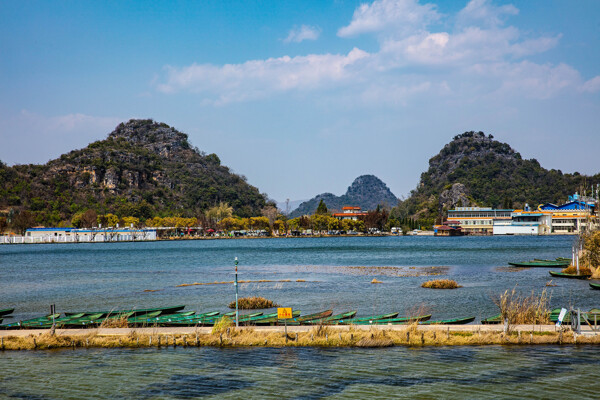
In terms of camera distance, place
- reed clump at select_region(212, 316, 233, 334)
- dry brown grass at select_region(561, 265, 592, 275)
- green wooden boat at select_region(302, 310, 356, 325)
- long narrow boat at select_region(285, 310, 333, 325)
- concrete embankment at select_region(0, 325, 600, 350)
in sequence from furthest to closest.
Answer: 1. dry brown grass at select_region(561, 265, 592, 275)
2. long narrow boat at select_region(285, 310, 333, 325)
3. green wooden boat at select_region(302, 310, 356, 325)
4. reed clump at select_region(212, 316, 233, 334)
5. concrete embankment at select_region(0, 325, 600, 350)

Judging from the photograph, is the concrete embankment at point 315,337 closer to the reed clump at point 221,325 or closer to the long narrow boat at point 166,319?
the reed clump at point 221,325

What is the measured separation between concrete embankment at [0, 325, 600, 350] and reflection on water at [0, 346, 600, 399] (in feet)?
1.36

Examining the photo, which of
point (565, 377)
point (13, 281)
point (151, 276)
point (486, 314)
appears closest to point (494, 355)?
point (565, 377)

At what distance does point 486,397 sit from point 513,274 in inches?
1834

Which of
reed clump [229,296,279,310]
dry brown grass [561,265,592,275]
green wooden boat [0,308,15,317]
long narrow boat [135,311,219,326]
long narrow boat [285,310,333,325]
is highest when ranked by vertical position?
dry brown grass [561,265,592,275]

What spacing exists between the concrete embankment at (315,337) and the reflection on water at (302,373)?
42cm

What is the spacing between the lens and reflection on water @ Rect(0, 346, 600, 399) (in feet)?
66.9

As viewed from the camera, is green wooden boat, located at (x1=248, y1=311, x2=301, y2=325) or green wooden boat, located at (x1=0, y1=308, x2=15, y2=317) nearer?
green wooden boat, located at (x1=248, y1=311, x2=301, y2=325)

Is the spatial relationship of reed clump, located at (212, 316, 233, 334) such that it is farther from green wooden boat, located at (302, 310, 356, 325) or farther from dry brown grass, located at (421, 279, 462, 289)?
dry brown grass, located at (421, 279, 462, 289)

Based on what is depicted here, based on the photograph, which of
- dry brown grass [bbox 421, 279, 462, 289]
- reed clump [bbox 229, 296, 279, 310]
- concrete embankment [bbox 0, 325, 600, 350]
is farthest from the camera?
dry brown grass [bbox 421, 279, 462, 289]

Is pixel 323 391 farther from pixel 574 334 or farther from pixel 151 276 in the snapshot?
pixel 151 276

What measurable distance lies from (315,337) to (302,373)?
4.08m

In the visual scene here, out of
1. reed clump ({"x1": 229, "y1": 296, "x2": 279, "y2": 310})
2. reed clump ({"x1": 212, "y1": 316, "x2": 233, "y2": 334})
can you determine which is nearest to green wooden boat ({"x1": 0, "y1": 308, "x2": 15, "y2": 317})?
reed clump ({"x1": 229, "y1": 296, "x2": 279, "y2": 310})

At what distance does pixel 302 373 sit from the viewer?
22.4m
